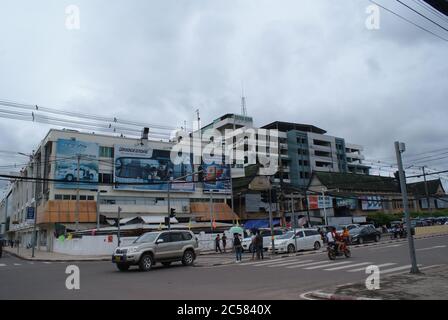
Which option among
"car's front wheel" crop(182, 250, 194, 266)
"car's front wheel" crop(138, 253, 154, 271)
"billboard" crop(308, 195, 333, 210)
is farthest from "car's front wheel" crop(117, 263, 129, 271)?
"billboard" crop(308, 195, 333, 210)

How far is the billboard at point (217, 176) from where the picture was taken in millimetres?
56906

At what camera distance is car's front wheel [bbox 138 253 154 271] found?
62.4ft

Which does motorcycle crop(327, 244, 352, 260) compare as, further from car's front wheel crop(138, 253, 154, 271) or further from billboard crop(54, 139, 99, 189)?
billboard crop(54, 139, 99, 189)

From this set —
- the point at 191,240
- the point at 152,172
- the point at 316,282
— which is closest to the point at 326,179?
the point at 152,172

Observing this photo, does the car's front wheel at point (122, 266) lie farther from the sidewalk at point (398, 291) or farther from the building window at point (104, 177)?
the building window at point (104, 177)

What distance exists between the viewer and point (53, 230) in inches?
1805

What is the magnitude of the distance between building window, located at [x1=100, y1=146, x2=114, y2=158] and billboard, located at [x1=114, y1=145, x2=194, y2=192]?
76 centimetres

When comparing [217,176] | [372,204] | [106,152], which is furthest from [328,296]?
[372,204]

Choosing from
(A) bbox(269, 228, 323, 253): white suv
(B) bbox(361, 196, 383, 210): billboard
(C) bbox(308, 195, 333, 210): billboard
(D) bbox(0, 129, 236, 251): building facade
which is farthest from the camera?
(B) bbox(361, 196, 383, 210): billboard

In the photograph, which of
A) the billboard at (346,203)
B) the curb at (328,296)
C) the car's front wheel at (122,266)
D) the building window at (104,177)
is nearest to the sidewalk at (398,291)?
the curb at (328,296)

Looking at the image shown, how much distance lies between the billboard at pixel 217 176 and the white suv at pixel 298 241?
27.1 metres
